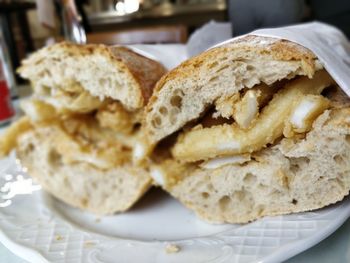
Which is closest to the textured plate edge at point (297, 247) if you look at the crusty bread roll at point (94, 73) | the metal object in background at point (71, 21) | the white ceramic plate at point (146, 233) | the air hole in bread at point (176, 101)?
the white ceramic plate at point (146, 233)

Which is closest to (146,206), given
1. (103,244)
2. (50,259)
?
(103,244)

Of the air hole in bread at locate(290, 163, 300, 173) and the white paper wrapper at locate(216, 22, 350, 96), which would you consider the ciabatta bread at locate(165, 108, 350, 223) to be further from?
the white paper wrapper at locate(216, 22, 350, 96)

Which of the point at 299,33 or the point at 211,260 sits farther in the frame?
the point at 299,33

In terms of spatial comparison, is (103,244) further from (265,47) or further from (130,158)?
(265,47)

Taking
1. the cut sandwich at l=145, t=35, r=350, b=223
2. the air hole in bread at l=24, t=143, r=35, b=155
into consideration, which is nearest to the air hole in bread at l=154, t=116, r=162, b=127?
the cut sandwich at l=145, t=35, r=350, b=223

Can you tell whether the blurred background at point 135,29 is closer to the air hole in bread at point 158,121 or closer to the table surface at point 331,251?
the air hole in bread at point 158,121

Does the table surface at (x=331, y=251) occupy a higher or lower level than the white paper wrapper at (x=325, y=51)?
lower

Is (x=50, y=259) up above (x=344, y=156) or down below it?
below
